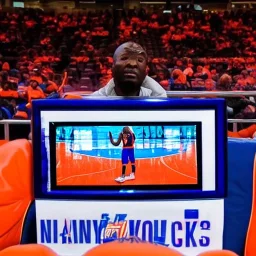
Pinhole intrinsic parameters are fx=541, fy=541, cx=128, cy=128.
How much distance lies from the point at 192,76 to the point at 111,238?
7699 millimetres

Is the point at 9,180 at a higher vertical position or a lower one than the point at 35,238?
higher

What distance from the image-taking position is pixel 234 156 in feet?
5.95

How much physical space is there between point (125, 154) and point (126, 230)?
23cm

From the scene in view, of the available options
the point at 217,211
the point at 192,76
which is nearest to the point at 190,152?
the point at 217,211

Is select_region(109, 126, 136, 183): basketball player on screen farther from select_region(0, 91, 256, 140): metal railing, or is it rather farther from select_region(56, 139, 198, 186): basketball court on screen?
select_region(0, 91, 256, 140): metal railing

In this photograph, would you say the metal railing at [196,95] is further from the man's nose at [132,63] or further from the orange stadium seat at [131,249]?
the orange stadium seat at [131,249]

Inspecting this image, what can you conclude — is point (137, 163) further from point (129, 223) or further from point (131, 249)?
point (131, 249)

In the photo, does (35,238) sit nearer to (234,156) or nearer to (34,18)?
(234,156)

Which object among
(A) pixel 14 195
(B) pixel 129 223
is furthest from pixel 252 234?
(A) pixel 14 195

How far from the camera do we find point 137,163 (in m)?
1.58

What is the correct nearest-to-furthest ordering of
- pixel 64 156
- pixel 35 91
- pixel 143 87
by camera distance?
pixel 64 156 → pixel 143 87 → pixel 35 91

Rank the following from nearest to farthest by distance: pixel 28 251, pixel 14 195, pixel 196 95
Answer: pixel 28 251
pixel 14 195
pixel 196 95

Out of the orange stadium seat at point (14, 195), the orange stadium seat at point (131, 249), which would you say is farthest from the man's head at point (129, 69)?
the orange stadium seat at point (131, 249)

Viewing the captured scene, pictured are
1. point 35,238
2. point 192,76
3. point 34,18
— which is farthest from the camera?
point 34,18
